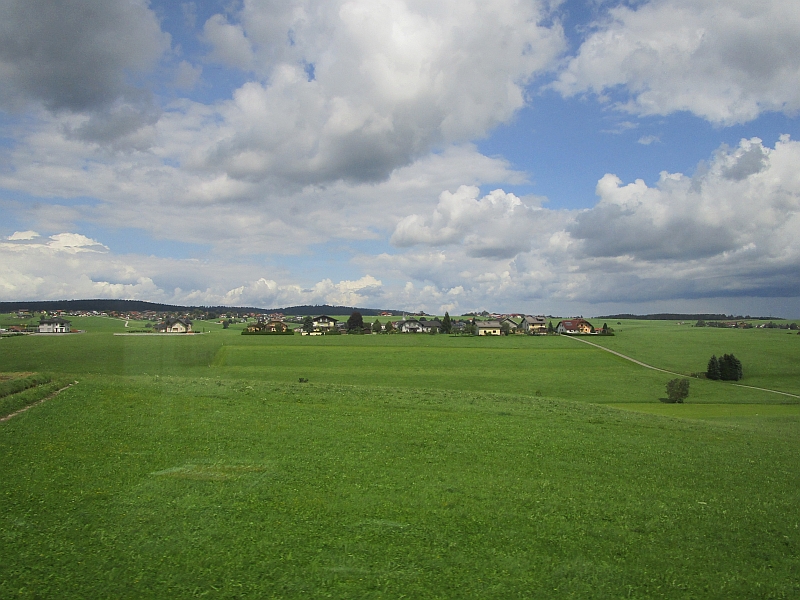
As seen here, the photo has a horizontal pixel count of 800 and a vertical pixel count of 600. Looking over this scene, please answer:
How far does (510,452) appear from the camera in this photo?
51.9 ft

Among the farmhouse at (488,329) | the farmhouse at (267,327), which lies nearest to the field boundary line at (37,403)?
the farmhouse at (267,327)

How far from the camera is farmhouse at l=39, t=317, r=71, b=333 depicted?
57.5m

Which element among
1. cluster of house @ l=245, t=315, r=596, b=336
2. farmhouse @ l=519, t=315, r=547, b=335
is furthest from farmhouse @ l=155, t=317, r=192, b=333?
farmhouse @ l=519, t=315, r=547, b=335

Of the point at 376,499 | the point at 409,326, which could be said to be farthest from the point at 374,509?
the point at 409,326

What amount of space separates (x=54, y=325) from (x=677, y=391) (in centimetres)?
6730

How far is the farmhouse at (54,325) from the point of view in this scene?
2262 inches

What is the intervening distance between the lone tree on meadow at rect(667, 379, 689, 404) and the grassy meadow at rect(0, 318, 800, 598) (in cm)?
2387

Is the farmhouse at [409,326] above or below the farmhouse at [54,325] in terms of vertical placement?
below

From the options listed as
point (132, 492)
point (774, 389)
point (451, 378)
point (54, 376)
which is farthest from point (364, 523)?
point (774, 389)

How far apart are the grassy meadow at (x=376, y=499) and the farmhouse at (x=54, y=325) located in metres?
40.9

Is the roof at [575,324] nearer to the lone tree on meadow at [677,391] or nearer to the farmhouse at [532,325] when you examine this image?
the farmhouse at [532,325]

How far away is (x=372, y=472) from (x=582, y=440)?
8.71 meters

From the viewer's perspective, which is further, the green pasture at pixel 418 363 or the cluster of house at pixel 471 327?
the cluster of house at pixel 471 327

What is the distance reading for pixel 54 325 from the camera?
199ft
